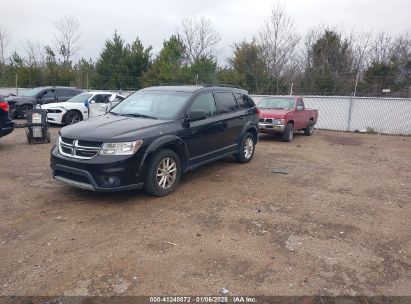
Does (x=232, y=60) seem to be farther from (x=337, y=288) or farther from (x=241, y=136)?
(x=337, y=288)

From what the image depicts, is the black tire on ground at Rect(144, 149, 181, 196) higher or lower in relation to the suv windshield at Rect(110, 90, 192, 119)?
lower

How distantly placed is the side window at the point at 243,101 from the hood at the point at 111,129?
2.56 meters

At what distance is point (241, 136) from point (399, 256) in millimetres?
4347

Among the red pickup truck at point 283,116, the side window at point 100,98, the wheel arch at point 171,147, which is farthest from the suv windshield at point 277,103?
the wheel arch at point 171,147

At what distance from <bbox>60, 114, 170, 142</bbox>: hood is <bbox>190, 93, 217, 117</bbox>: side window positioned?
85 cm

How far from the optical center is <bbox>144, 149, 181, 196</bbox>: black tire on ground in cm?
523

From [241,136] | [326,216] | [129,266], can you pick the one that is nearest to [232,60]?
[241,136]

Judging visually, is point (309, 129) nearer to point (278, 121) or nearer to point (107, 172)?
point (278, 121)

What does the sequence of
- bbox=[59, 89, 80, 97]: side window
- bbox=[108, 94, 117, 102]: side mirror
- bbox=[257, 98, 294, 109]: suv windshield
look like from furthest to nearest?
bbox=[59, 89, 80, 97]: side window
bbox=[108, 94, 117, 102]: side mirror
bbox=[257, 98, 294, 109]: suv windshield

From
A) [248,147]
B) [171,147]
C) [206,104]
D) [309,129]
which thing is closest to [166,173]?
[171,147]

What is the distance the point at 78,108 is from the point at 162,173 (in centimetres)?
941

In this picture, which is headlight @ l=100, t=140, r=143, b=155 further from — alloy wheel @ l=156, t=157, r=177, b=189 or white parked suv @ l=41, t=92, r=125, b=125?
white parked suv @ l=41, t=92, r=125, b=125

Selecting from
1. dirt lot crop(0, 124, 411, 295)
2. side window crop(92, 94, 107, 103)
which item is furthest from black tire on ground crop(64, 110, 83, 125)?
dirt lot crop(0, 124, 411, 295)

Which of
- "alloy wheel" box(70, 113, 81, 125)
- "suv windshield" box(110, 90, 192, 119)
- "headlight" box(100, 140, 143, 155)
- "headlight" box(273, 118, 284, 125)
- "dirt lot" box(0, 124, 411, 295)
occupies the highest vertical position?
"suv windshield" box(110, 90, 192, 119)
